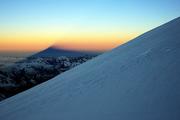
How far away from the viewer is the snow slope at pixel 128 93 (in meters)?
3.02

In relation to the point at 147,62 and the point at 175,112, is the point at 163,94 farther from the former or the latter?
the point at 147,62

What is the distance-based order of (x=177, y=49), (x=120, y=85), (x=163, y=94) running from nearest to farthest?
(x=163, y=94) < (x=120, y=85) < (x=177, y=49)

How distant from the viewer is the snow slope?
3016mm

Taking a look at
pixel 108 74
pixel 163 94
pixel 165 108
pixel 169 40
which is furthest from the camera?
pixel 169 40

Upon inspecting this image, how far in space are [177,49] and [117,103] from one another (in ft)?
6.62

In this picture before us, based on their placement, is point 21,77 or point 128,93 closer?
point 128,93

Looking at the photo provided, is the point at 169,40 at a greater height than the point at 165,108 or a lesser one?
greater

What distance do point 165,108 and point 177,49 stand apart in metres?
2.23

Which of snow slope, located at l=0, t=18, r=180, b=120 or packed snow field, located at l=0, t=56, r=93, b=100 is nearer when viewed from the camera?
snow slope, located at l=0, t=18, r=180, b=120

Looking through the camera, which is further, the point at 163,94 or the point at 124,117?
the point at 163,94

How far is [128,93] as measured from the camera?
3713mm

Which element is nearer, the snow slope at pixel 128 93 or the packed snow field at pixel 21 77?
the snow slope at pixel 128 93

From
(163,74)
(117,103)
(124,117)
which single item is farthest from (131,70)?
(124,117)

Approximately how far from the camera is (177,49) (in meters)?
4.70
